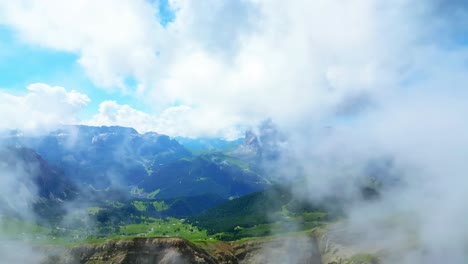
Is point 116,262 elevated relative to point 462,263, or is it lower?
lower

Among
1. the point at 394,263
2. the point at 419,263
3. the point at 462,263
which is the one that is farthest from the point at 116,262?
the point at 462,263

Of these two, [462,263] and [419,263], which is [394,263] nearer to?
[419,263]

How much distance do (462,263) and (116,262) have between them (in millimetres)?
180497

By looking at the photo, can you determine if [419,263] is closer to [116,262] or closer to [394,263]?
[394,263]

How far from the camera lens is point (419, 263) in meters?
200

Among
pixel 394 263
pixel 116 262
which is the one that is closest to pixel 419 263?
pixel 394 263

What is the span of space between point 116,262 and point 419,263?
159 meters

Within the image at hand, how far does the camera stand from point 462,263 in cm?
19800

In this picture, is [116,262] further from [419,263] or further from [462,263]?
[462,263]

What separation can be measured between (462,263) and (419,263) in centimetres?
2158

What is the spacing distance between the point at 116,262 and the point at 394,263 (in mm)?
145813

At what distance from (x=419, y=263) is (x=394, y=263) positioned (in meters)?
13.2

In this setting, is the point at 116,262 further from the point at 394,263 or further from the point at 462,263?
the point at 462,263
